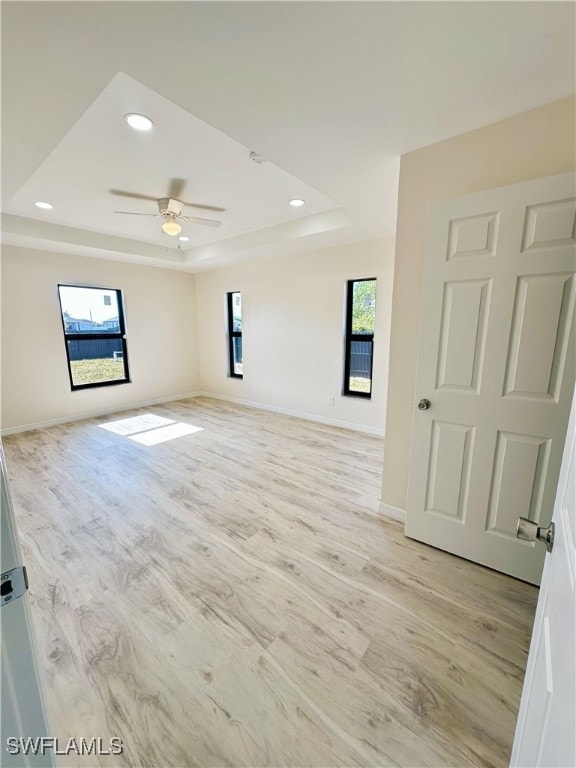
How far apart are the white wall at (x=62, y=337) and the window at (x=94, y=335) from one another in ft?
0.36

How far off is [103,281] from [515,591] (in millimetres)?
5788

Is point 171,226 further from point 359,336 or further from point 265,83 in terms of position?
point 359,336

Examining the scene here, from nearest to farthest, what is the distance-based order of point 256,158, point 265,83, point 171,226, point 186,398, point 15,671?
1. point 15,671
2. point 265,83
3. point 256,158
4. point 171,226
5. point 186,398

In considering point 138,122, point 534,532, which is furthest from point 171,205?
point 534,532

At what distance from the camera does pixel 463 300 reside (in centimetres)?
175

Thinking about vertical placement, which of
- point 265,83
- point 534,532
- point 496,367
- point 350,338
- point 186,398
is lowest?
point 186,398

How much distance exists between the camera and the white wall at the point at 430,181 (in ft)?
5.10

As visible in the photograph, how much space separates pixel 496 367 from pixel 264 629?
5.89ft

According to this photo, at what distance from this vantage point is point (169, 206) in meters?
2.96

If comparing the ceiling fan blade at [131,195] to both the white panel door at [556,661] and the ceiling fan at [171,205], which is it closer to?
the ceiling fan at [171,205]

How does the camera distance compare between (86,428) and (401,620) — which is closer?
(401,620)

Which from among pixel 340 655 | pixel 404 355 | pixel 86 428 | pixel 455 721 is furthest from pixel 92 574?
pixel 86 428

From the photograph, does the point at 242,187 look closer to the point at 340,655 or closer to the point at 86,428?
the point at 340,655

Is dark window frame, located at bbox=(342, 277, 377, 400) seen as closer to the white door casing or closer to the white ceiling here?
the white ceiling
